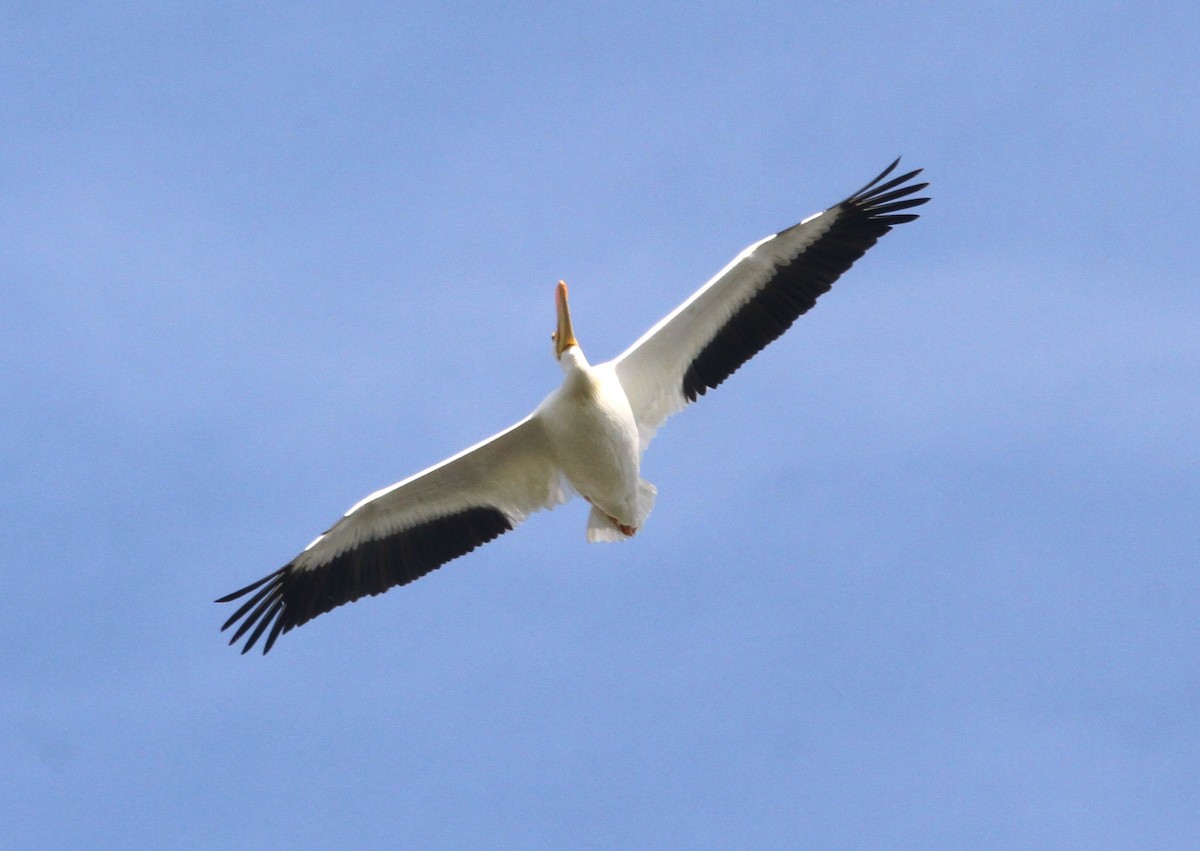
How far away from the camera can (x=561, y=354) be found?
18219 millimetres

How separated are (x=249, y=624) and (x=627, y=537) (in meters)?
3.10

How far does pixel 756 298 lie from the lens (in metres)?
18.1

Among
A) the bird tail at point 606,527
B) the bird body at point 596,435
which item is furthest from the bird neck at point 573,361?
the bird tail at point 606,527

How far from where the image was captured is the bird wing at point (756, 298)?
17953mm

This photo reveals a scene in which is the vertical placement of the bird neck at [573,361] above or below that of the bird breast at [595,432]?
above

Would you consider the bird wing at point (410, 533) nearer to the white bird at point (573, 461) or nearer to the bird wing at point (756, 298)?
the white bird at point (573, 461)

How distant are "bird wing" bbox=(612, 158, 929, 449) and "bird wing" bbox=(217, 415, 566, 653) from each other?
104 centimetres

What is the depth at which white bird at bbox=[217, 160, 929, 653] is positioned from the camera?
17.9 metres

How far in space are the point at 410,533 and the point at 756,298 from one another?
333cm

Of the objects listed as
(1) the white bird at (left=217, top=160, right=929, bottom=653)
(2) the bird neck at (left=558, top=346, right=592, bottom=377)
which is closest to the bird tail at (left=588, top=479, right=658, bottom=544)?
(1) the white bird at (left=217, top=160, right=929, bottom=653)

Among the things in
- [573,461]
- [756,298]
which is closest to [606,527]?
[573,461]

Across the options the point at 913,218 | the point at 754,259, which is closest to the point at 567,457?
the point at 754,259

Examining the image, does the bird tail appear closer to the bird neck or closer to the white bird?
the white bird

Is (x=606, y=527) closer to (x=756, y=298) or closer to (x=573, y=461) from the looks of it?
(x=573, y=461)
